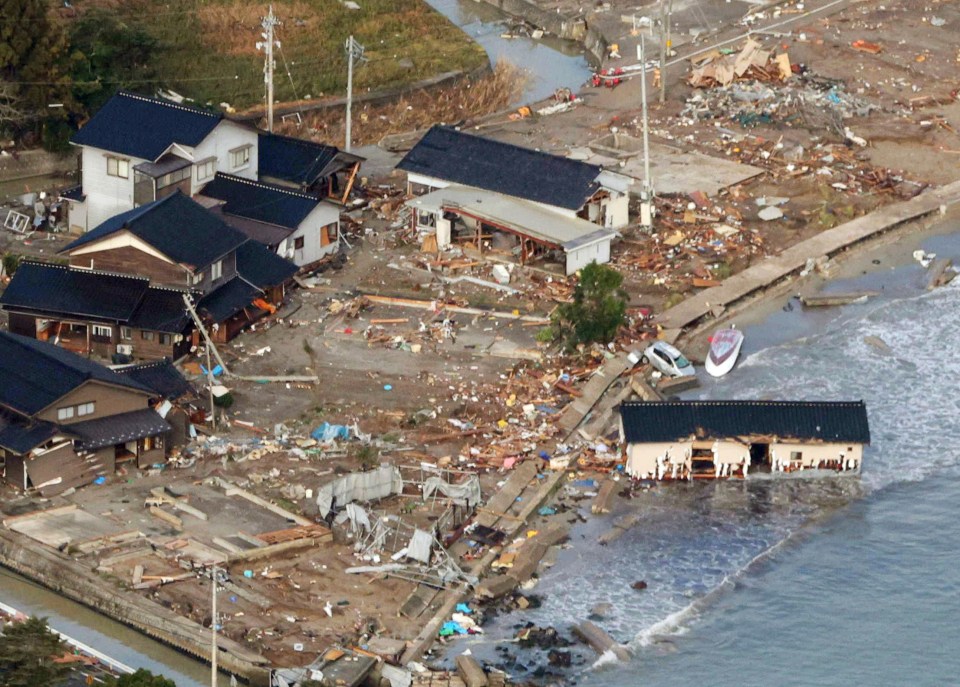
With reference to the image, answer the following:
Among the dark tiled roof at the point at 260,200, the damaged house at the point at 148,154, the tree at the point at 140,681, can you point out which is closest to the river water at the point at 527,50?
the damaged house at the point at 148,154

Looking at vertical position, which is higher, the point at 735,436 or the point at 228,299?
the point at 228,299

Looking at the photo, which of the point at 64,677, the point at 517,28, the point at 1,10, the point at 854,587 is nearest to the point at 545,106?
the point at 517,28

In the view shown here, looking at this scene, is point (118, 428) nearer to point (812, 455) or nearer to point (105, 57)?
point (812, 455)

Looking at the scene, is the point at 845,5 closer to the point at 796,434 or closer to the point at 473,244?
the point at 473,244

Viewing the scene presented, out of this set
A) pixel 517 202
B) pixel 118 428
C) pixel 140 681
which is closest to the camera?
pixel 140 681

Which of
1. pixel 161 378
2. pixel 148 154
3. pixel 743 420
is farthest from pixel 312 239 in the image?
pixel 743 420

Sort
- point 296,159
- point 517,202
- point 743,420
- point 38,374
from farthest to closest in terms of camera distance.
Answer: point 296,159 → point 517,202 → point 743,420 → point 38,374

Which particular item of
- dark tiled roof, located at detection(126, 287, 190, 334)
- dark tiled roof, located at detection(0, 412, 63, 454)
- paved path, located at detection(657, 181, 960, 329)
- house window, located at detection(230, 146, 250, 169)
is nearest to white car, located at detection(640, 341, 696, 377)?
paved path, located at detection(657, 181, 960, 329)
